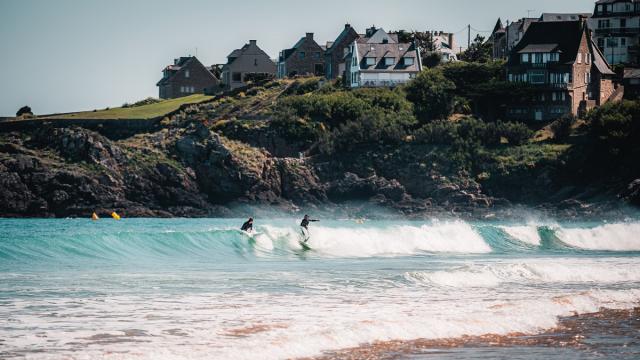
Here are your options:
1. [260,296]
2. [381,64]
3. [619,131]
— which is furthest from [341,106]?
[260,296]

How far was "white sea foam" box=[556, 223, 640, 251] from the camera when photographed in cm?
5492

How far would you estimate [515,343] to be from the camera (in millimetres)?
19250

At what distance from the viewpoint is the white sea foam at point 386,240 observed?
45938 mm

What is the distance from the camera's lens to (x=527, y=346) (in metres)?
18.9

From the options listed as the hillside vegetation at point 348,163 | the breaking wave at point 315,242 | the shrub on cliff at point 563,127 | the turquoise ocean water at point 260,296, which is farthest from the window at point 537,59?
the turquoise ocean water at point 260,296

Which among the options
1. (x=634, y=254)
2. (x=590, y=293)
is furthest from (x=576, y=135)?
(x=590, y=293)

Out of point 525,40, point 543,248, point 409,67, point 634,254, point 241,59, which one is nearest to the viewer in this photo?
point 634,254

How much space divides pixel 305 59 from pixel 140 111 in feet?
91.3

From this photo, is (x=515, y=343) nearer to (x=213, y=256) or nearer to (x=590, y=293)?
(x=590, y=293)

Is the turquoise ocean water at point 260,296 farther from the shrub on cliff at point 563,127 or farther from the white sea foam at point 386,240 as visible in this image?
the shrub on cliff at point 563,127

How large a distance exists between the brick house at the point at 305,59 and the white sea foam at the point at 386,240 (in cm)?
8115

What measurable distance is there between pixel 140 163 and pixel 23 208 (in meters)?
12.4

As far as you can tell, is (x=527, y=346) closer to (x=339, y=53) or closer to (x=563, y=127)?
(x=563, y=127)

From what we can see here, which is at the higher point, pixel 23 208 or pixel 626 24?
pixel 626 24
